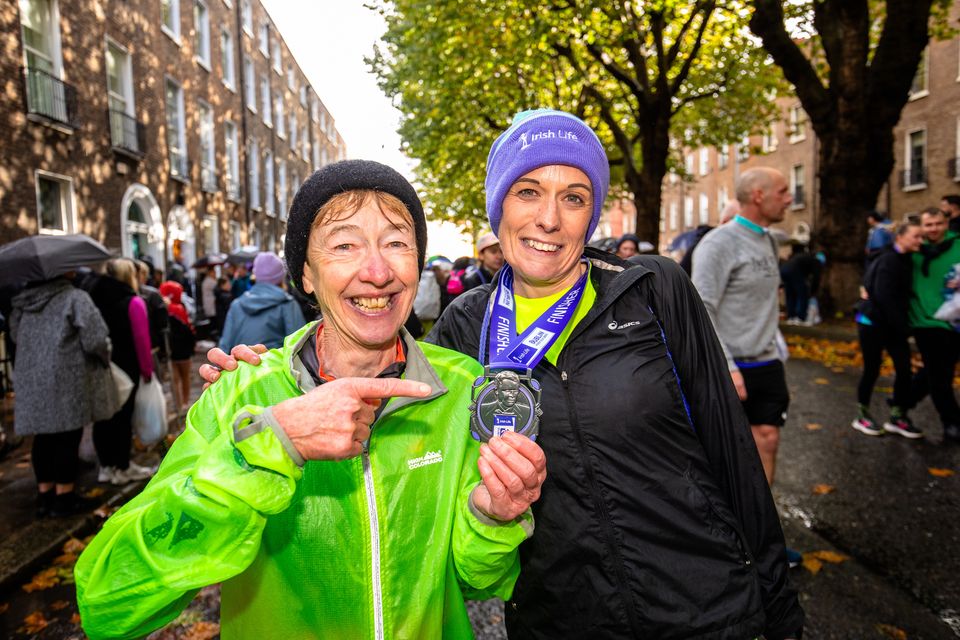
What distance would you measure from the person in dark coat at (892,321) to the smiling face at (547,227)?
5.34 meters

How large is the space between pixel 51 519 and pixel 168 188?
16.1 meters

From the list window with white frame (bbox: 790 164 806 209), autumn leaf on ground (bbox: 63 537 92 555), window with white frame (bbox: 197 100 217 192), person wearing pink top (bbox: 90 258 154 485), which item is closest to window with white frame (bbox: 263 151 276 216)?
window with white frame (bbox: 197 100 217 192)

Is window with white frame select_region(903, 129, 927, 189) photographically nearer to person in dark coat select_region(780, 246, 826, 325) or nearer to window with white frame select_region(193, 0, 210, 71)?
person in dark coat select_region(780, 246, 826, 325)

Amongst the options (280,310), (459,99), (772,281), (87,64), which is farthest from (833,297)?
(87,64)

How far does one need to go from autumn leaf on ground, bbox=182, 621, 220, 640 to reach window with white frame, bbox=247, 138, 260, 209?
2587cm

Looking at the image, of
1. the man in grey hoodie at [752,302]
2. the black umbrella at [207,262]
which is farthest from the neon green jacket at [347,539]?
the black umbrella at [207,262]

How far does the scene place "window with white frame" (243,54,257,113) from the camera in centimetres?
2645

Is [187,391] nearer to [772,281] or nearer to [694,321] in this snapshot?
[772,281]

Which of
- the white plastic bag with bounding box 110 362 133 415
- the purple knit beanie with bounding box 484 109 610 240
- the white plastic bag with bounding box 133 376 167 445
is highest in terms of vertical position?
the purple knit beanie with bounding box 484 109 610 240

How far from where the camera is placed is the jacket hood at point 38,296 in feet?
16.2

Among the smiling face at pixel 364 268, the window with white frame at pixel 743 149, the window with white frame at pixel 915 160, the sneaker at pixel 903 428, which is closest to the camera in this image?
the smiling face at pixel 364 268

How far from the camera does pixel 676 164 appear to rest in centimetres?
2792

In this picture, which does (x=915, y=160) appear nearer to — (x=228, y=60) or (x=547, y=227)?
(x=228, y=60)

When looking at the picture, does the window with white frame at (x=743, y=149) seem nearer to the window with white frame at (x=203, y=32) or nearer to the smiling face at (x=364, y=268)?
the window with white frame at (x=203, y=32)
